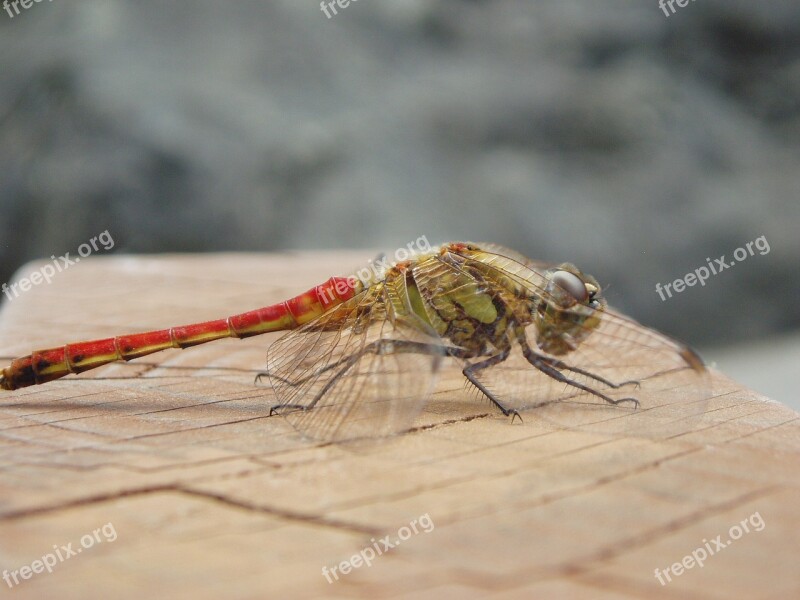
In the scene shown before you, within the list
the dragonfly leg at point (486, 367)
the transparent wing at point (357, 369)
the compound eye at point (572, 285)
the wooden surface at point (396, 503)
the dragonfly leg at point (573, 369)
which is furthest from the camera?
the compound eye at point (572, 285)

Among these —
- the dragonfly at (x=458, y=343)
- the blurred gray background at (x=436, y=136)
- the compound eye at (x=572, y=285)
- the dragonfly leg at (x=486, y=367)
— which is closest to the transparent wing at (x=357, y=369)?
the dragonfly at (x=458, y=343)

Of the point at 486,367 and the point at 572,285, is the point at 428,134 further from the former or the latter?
the point at 486,367

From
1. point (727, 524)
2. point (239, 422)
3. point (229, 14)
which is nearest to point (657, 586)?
point (727, 524)

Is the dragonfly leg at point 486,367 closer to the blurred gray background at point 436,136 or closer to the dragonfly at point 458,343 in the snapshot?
the dragonfly at point 458,343

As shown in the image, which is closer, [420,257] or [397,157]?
[420,257]

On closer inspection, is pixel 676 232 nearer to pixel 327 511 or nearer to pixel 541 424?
pixel 541 424

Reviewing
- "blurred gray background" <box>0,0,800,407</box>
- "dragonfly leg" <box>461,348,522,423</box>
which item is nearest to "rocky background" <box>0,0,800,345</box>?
"blurred gray background" <box>0,0,800,407</box>

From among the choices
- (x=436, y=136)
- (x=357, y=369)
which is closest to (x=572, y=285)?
(x=357, y=369)
